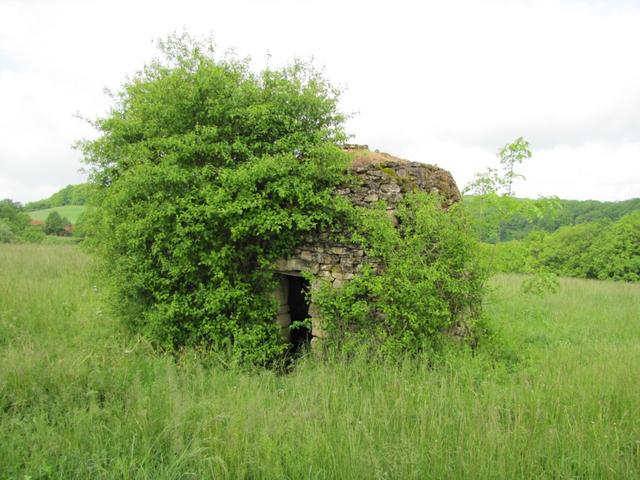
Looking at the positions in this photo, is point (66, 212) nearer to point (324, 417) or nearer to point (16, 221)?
point (16, 221)

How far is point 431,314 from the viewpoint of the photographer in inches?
213

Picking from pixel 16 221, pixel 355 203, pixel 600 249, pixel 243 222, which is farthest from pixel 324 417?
pixel 16 221

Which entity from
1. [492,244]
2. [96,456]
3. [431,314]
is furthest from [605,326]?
[96,456]

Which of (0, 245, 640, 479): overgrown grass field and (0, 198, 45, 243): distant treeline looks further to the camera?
(0, 198, 45, 243): distant treeline

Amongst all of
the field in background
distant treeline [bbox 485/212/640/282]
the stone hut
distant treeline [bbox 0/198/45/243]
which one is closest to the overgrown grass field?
the stone hut

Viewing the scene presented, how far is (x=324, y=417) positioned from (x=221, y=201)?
3.24 meters

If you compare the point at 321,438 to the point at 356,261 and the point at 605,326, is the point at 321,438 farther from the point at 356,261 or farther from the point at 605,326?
the point at 605,326

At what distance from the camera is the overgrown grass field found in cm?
308

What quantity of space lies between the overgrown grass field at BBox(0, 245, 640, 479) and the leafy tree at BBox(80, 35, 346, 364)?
0.77 metres

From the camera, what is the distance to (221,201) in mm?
5750

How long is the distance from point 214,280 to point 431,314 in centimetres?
309

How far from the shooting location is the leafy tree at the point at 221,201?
5.86 meters

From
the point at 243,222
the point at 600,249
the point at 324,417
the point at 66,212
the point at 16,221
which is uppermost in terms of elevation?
the point at 66,212

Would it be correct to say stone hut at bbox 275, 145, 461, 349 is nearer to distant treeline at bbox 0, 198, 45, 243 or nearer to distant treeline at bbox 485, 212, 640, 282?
distant treeline at bbox 485, 212, 640, 282
